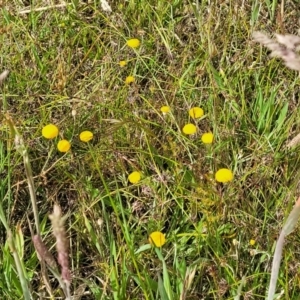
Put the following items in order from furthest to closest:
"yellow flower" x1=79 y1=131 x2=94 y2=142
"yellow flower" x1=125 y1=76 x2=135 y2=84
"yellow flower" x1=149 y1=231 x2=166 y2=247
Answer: "yellow flower" x1=125 y1=76 x2=135 y2=84 < "yellow flower" x1=79 y1=131 x2=94 y2=142 < "yellow flower" x1=149 y1=231 x2=166 y2=247

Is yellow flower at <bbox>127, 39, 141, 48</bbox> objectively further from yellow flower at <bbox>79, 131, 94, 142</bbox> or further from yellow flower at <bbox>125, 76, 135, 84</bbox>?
yellow flower at <bbox>79, 131, 94, 142</bbox>

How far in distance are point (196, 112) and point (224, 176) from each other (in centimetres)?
23

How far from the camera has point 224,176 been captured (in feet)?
3.95

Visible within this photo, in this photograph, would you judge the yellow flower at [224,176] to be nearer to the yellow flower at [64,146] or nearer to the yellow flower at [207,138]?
the yellow flower at [207,138]

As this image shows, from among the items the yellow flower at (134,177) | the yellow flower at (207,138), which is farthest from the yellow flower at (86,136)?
the yellow flower at (207,138)

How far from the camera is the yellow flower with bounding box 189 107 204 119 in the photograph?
53.5 inches

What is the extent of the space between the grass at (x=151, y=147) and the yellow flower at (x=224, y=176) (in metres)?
0.02

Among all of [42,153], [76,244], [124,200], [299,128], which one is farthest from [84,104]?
[299,128]

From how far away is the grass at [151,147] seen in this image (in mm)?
1114

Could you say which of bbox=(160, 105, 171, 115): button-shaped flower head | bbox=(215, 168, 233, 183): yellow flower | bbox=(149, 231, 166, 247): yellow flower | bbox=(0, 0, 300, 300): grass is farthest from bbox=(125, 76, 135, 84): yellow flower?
bbox=(149, 231, 166, 247): yellow flower

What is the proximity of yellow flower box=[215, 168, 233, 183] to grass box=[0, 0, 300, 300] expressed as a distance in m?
0.02

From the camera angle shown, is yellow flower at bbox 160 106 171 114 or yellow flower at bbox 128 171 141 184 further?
yellow flower at bbox 160 106 171 114

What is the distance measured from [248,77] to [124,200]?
0.51m

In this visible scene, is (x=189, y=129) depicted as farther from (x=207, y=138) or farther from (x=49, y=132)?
(x=49, y=132)
